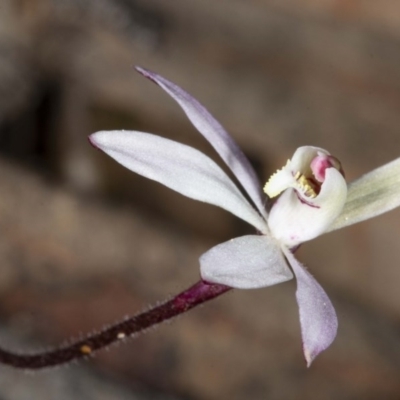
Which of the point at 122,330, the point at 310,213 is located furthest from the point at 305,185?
the point at 122,330

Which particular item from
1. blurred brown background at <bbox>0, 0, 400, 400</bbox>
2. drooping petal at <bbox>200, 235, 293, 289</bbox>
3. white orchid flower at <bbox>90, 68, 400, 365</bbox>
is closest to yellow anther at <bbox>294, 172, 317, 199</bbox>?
white orchid flower at <bbox>90, 68, 400, 365</bbox>

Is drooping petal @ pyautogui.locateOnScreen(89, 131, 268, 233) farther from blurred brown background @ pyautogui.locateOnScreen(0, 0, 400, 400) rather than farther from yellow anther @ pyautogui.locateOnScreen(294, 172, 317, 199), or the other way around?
blurred brown background @ pyautogui.locateOnScreen(0, 0, 400, 400)

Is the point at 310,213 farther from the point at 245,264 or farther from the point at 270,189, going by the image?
the point at 245,264

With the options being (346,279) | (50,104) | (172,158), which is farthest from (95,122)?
(172,158)

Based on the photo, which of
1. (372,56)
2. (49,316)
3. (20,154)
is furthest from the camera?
(372,56)

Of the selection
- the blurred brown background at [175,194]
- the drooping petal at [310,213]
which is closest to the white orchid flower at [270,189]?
the drooping petal at [310,213]

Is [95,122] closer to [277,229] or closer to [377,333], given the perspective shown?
[377,333]
